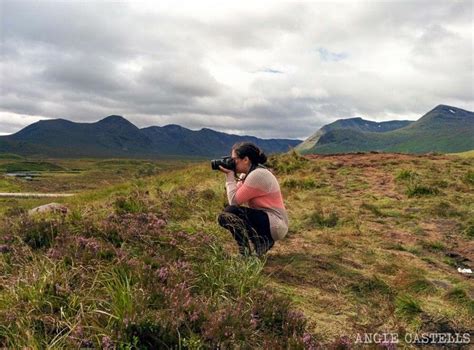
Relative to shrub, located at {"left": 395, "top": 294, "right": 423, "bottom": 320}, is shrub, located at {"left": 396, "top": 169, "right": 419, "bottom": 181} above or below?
above

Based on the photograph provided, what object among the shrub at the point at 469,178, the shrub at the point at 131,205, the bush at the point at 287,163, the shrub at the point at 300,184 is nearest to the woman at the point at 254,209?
the shrub at the point at 131,205

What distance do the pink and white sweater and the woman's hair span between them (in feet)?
0.99

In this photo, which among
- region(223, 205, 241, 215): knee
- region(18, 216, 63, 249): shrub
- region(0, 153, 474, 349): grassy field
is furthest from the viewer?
region(223, 205, 241, 215): knee

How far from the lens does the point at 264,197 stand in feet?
20.6

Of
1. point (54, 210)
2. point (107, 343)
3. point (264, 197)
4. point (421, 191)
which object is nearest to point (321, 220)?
point (264, 197)

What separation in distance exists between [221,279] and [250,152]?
2.39m

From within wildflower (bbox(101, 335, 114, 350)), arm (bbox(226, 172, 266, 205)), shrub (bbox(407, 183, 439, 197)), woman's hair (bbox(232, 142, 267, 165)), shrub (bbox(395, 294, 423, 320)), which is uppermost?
woman's hair (bbox(232, 142, 267, 165))

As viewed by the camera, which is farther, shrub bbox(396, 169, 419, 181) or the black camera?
shrub bbox(396, 169, 419, 181)

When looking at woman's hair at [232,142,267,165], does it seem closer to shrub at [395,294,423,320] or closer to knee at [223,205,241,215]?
knee at [223,205,241,215]

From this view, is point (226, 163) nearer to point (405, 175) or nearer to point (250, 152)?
point (250, 152)

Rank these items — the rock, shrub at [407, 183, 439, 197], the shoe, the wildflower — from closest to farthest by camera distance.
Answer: the wildflower
the shoe
the rock
shrub at [407, 183, 439, 197]

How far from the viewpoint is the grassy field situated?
343 cm

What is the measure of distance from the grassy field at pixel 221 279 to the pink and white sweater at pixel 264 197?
0.59 metres

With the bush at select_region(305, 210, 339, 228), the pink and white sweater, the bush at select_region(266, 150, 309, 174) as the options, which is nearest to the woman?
the pink and white sweater
